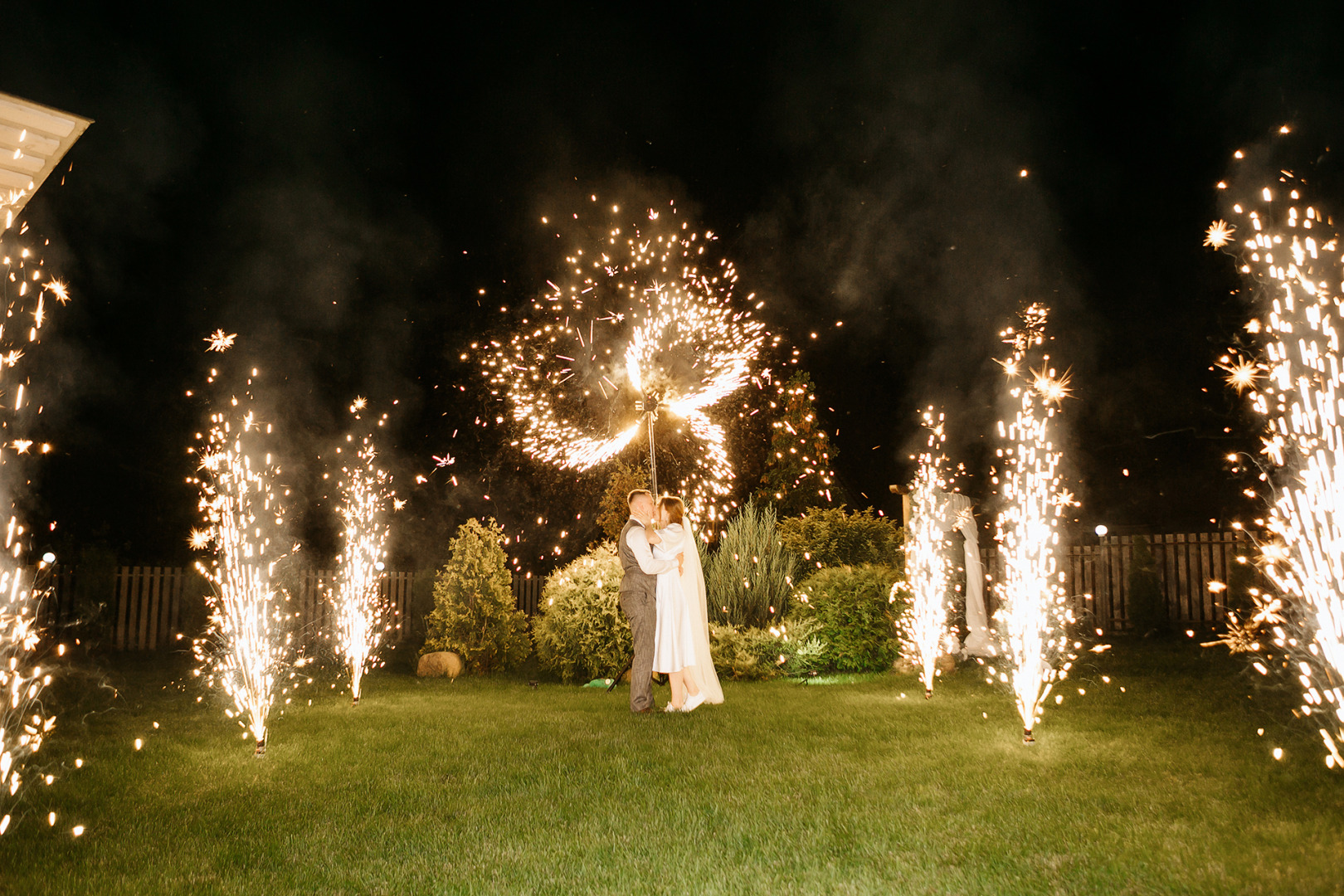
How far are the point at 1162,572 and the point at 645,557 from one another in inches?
436

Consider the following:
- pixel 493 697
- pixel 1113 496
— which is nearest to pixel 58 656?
pixel 493 697

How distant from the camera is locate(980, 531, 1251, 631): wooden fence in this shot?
13555 millimetres

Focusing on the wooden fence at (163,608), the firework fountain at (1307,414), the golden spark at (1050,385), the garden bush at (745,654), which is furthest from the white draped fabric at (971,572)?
the wooden fence at (163,608)

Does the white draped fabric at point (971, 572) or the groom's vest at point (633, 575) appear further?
the white draped fabric at point (971, 572)

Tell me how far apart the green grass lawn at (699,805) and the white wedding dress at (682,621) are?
36.3 inches

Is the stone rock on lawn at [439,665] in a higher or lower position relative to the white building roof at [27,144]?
lower

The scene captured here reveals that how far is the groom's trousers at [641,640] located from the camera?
8.07 meters

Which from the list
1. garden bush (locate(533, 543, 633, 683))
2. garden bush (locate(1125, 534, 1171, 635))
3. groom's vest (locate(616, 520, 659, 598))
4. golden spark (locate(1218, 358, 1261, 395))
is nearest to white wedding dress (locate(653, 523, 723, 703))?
groom's vest (locate(616, 520, 659, 598))

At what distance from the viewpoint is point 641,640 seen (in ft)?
27.5

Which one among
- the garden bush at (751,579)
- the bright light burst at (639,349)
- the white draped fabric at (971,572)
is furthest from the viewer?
the bright light burst at (639,349)

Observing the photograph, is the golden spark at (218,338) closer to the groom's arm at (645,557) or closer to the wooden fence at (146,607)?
the wooden fence at (146,607)

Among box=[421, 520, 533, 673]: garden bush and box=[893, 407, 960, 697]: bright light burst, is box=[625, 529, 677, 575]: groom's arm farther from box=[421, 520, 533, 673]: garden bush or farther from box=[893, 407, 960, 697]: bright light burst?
box=[421, 520, 533, 673]: garden bush

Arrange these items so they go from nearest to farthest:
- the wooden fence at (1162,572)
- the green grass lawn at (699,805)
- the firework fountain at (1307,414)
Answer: the green grass lawn at (699,805) < the firework fountain at (1307,414) < the wooden fence at (1162,572)

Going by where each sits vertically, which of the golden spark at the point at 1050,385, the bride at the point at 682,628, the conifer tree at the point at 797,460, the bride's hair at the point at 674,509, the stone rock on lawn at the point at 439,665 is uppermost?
the golden spark at the point at 1050,385
